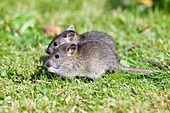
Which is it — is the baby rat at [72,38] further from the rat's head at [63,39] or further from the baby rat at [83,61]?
the baby rat at [83,61]

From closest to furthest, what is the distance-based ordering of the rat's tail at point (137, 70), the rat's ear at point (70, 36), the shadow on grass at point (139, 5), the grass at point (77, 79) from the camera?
the grass at point (77, 79) → the rat's tail at point (137, 70) → the rat's ear at point (70, 36) → the shadow on grass at point (139, 5)

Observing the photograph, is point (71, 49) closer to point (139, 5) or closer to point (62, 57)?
point (62, 57)

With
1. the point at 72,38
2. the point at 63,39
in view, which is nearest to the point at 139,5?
the point at 72,38

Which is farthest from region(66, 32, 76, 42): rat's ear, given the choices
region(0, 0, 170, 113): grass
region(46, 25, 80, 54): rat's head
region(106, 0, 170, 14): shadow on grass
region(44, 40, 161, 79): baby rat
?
region(106, 0, 170, 14): shadow on grass

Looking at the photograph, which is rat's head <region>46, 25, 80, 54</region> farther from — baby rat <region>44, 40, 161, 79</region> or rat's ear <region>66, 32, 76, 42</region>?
baby rat <region>44, 40, 161, 79</region>

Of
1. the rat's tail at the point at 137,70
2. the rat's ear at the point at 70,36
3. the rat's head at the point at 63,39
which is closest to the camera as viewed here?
the rat's tail at the point at 137,70

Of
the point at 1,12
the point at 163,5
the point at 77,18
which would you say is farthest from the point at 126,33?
the point at 1,12

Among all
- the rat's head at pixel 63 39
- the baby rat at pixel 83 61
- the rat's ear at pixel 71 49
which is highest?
the rat's head at pixel 63 39

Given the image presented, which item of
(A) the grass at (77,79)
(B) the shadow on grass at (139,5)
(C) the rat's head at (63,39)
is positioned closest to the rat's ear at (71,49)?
(A) the grass at (77,79)
